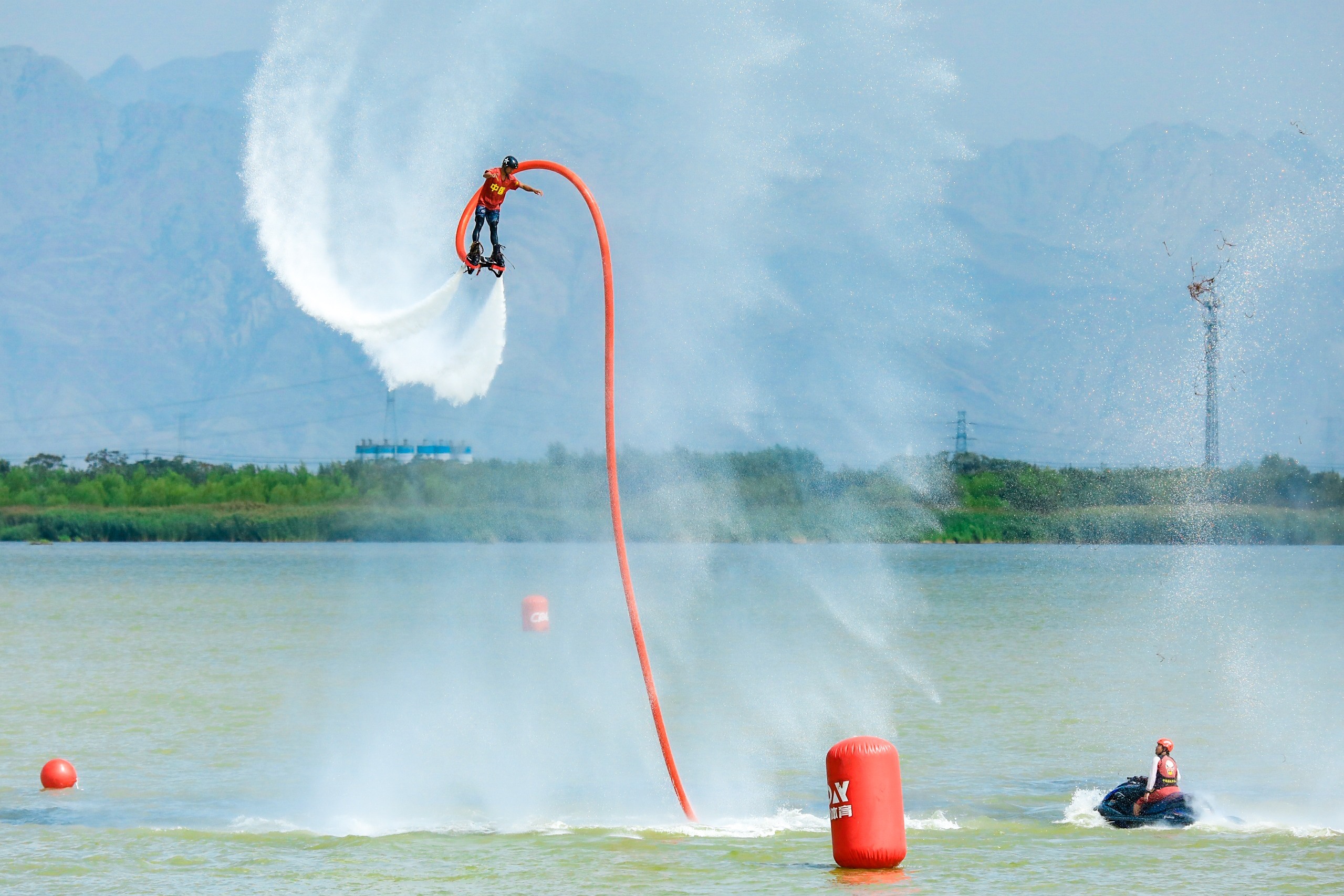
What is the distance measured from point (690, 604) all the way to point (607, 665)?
91.2ft

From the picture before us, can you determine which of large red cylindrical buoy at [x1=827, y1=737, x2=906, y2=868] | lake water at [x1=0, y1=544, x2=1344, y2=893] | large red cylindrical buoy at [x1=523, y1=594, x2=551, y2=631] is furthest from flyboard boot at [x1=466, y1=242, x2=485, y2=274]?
large red cylindrical buoy at [x1=523, y1=594, x2=551, y2=631]

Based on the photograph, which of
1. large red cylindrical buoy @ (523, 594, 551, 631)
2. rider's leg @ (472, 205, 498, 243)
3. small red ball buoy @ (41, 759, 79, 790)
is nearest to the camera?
rider's leg @ (472, 205, 498, 243)

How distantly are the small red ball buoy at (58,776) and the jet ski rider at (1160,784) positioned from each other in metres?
17.2

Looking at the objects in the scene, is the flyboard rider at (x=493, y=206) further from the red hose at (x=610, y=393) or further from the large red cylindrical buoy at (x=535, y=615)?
the large red cylindrical buoy at (x=535, y=615)

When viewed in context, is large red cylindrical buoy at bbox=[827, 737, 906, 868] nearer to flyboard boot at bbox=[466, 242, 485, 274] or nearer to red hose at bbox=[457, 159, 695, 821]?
red hose at bbox=[457, 159, 695, 821]

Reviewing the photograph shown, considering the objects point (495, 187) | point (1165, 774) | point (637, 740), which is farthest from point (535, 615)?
point (495, 187)

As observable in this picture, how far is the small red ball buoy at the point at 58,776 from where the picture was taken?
28469mm

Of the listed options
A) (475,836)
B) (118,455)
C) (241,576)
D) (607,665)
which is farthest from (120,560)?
(475,836)

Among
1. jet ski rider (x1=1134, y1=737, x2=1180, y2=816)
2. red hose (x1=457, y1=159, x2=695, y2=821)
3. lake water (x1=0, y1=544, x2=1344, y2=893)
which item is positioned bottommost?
lake water (x1=0, y1=544, x2=1344, y2=893)

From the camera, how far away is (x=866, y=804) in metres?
20.6

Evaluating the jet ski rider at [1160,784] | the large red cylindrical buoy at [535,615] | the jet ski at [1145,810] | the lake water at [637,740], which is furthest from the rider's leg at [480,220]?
the large red cylindrical buoy at [535,615]

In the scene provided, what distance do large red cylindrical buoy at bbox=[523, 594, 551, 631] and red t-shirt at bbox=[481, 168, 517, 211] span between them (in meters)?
43.9

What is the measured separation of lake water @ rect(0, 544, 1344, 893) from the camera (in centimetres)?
2294

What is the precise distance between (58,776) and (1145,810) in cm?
1750
